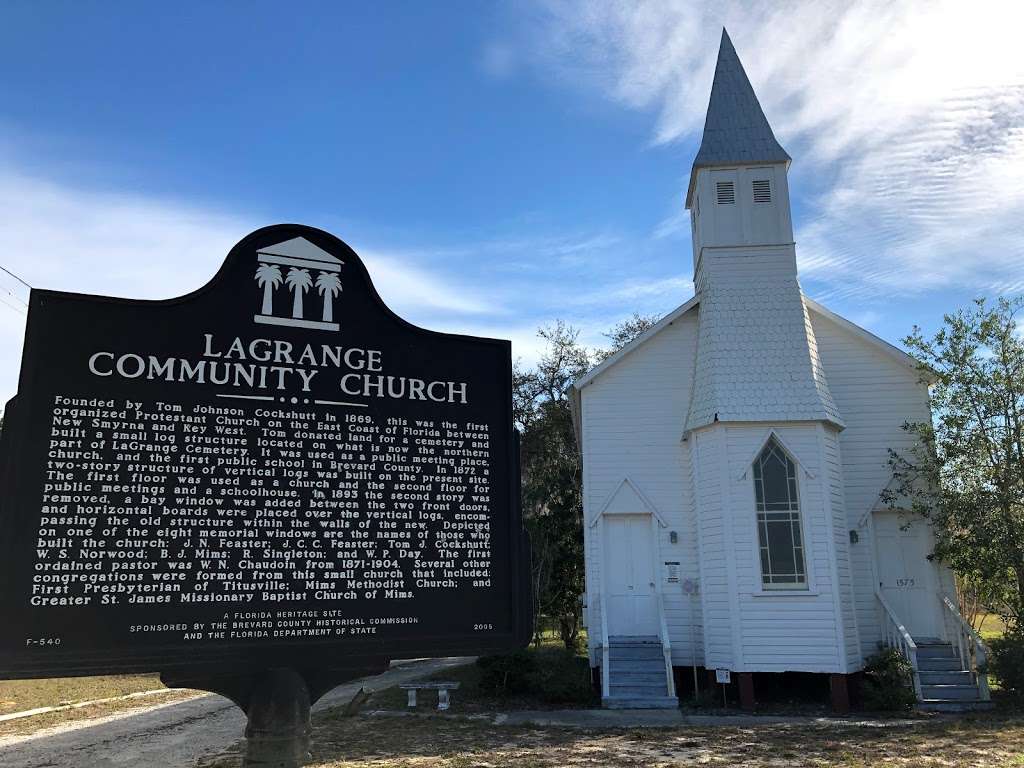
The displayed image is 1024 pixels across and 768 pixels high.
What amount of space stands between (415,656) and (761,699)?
11878 mm

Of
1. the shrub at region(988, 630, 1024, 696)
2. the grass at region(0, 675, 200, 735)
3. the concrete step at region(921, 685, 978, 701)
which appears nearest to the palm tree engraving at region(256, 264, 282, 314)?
the grass at region(0, 675, 200, 735)

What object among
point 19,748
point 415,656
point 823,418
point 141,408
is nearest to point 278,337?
point 141,408

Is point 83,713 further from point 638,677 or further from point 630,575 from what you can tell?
point 630,575

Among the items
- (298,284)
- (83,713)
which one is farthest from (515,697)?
(298,284)

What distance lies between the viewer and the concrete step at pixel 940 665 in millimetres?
13984

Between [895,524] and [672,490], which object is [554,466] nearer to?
[672,490]

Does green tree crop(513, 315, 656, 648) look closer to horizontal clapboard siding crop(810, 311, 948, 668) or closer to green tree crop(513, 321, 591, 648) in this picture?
green tree crop(513, 321, 591, 648)

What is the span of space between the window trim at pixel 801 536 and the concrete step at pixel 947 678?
7.82 ft

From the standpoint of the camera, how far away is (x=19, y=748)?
10.5m

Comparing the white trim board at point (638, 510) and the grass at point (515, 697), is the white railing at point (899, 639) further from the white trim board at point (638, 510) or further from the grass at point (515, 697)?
the grass at point (515, 697)

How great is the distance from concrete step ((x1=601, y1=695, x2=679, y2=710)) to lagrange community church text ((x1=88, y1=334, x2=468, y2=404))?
32.8ft

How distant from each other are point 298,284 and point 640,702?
11107mm

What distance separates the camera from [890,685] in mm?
13383

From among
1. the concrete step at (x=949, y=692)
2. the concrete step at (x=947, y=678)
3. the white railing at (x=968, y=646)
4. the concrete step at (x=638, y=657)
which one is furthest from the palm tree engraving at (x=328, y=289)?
the white railing at (x=968, y=646)
